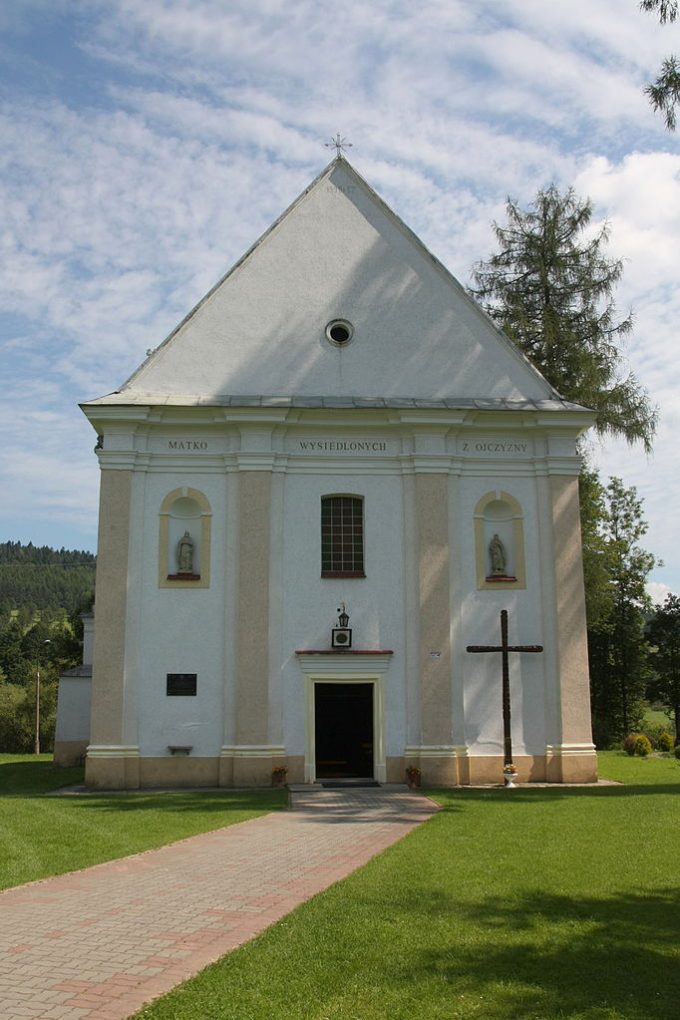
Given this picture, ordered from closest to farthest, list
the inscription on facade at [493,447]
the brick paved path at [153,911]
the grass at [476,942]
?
the grass at [476,942] < the brick paved path at [153,911] < the inscription on facade at [493,447]

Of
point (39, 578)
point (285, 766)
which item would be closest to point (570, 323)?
point (285, 766)

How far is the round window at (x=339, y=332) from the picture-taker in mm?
22828

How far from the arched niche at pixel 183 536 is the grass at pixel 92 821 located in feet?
15.5

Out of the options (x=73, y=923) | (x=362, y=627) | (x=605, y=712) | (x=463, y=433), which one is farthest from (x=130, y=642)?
(x=605, y=712)

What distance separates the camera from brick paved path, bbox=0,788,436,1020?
249 inches

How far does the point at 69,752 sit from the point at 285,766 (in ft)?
26.8

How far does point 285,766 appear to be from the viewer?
20688mm

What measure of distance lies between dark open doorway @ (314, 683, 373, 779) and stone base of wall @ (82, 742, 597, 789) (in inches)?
34.7

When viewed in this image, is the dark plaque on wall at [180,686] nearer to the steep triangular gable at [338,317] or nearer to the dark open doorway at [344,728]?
the dark open doorway at [344,728]

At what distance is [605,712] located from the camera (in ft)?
147

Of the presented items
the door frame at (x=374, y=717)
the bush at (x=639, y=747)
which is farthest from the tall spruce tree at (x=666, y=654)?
the door frame at (x=374, y=717)

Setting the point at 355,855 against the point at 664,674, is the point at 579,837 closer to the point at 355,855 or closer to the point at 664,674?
the point at 355,855

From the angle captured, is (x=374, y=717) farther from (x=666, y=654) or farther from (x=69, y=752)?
(x=666, y=654)

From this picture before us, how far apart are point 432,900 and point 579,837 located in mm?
4492
